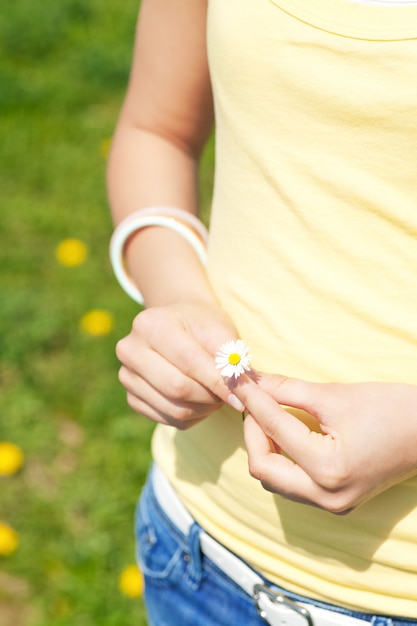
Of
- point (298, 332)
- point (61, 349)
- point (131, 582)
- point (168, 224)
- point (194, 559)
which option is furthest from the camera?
point (61, 349)

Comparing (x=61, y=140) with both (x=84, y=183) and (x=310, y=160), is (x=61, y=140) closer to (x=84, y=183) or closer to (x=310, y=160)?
(x=84, y=183)

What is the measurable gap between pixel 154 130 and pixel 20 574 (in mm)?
1242

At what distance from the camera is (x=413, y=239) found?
978 mm

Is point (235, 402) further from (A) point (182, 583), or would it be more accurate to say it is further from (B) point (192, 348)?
(A) point (182, 583)

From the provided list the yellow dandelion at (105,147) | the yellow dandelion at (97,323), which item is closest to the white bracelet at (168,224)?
the yellow dandelion at (97,323)

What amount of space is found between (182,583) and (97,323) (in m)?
1.64

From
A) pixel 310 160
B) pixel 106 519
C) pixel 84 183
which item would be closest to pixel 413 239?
pixel 310 160

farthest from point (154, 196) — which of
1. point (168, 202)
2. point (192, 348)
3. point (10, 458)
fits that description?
point (10, 458)

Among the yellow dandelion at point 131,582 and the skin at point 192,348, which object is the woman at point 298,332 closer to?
the skin at point 192,348

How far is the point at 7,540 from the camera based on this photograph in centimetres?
222

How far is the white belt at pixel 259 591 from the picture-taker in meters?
1.07

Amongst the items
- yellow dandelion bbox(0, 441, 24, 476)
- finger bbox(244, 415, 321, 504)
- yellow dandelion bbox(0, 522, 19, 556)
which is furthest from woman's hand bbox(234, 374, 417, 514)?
yellow dandelion bbox(0, 441, 24, 476)

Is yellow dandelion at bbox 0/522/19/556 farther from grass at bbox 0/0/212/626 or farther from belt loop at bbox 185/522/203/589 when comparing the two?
belt loop at bbox 185/522/203/589

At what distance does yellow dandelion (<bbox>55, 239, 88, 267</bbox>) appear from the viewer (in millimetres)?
3039
